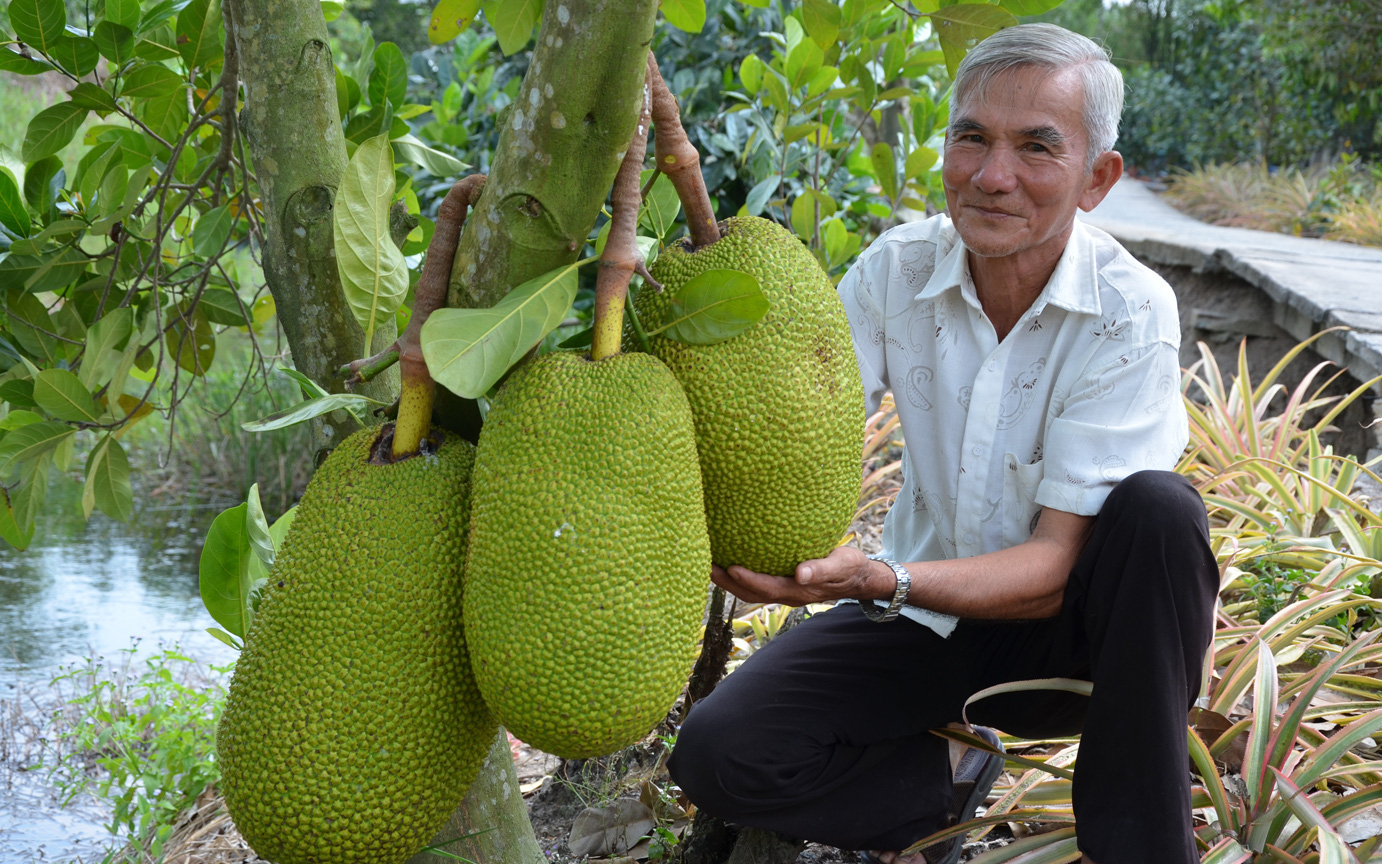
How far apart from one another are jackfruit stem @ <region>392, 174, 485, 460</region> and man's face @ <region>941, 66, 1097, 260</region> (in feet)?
2.46

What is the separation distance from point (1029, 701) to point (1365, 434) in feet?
9.22

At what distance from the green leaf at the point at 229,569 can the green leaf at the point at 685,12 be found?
0.73m

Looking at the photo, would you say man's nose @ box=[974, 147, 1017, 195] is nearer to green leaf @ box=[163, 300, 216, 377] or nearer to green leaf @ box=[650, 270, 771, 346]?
green leaf @ box=[650, 270, 771, 346]

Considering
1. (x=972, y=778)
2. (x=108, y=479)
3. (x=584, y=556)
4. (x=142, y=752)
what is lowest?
(x=142, y=752)

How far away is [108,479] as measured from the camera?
1.49 metres

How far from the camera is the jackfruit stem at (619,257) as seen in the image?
3.06 feet

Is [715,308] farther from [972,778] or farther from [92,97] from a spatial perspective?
[972,778]

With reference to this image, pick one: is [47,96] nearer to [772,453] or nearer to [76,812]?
[76,812]

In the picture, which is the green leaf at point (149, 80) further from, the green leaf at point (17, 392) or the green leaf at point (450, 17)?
the green leaf at point (450, 17)

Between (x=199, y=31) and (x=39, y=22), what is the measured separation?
0.70 feet

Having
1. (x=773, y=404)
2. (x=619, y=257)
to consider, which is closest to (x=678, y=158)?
(x=619, y=257)

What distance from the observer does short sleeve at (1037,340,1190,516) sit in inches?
55.6

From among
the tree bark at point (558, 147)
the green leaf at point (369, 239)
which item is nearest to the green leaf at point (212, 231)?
the green leaf at point (369, 239)

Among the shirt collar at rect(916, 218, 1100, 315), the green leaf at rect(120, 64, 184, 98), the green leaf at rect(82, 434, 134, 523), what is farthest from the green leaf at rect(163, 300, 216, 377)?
the shirt collar at rect(916, 218, 1100, 315)
